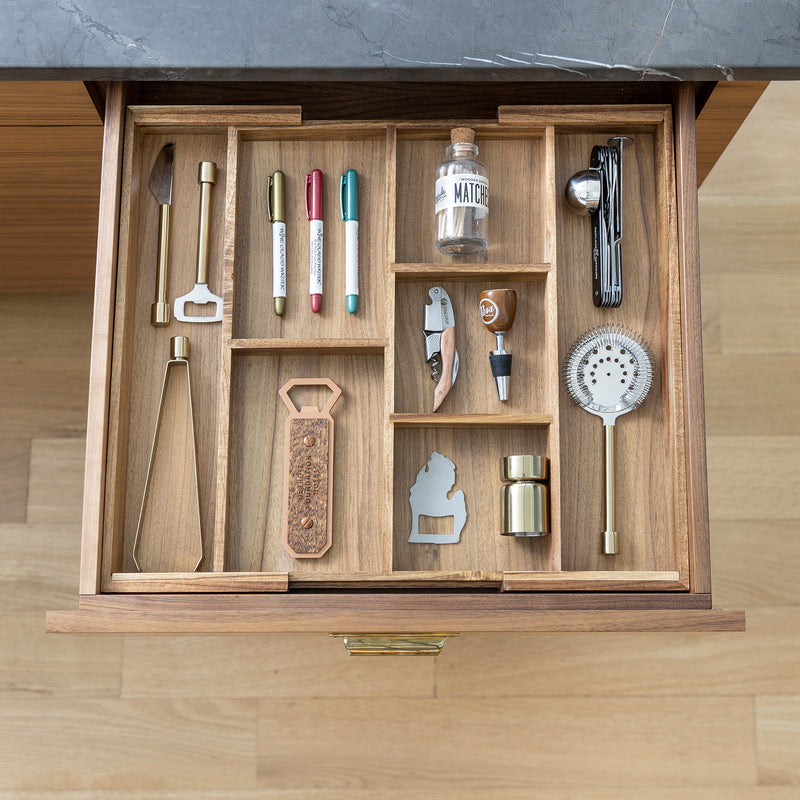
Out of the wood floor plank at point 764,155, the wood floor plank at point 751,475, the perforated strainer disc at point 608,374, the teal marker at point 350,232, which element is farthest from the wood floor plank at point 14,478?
the wood floor plank at point 764,155

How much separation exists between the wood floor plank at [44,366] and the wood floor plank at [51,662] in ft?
0.98

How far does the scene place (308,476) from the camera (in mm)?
1008

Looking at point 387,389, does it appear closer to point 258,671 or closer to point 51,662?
point 258,671

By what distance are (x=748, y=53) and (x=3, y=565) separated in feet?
4.08

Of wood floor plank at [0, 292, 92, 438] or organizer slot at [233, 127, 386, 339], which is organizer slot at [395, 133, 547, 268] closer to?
organizer slot at [233, 127, 386, 339]

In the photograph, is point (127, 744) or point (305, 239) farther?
point (127, 744)

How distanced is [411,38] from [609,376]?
0.44 metres

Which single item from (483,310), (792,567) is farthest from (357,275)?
(792,567)

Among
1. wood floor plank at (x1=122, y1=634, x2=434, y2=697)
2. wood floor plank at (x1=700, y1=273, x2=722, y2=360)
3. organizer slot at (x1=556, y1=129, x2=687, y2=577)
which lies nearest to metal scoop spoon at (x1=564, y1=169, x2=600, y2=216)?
organizer slot at (x1=556, y1=129, x2=687, y2=577)

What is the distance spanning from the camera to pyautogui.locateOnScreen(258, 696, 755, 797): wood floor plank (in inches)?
50.4

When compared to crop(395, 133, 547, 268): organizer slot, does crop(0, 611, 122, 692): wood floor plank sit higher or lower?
lower

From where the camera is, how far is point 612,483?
3.26 feet

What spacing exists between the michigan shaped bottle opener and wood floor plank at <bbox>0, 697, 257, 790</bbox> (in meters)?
0.46

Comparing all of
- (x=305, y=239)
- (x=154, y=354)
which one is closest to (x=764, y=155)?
(x=305, y=239)
